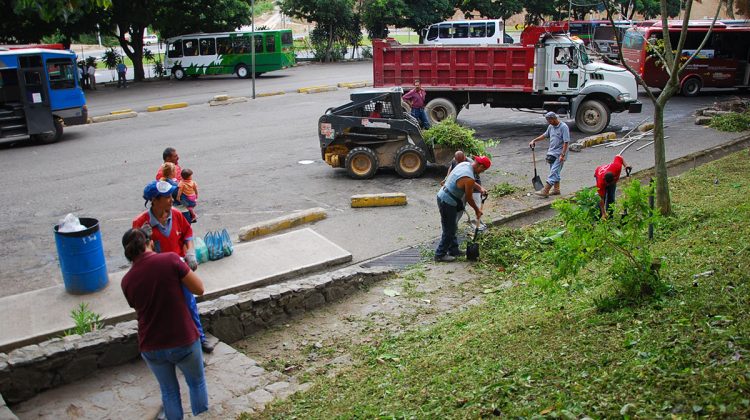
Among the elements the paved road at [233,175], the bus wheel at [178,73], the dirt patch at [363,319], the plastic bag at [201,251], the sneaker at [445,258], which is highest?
the bus wheel at [178,73]

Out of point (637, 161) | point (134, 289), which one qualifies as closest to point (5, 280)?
point (134, 289)

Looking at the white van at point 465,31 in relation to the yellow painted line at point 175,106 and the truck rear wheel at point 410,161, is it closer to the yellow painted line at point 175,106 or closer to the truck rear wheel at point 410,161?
the yellow painted line at point 175,106

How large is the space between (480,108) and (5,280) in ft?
61.3

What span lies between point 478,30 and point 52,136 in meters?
24.4

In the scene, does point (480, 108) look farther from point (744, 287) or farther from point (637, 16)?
point (637, 16)

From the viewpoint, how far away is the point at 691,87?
26.2m

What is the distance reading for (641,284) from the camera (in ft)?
19.2

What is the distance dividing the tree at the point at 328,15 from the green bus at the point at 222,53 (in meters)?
7.09

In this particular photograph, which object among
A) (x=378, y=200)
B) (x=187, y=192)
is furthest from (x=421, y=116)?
(x=187, y=192)

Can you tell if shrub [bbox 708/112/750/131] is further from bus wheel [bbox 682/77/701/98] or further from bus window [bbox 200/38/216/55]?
bus window [bbox 200/38/216/55]

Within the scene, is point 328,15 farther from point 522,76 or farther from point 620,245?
point 620,245

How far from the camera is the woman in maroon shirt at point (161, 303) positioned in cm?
491

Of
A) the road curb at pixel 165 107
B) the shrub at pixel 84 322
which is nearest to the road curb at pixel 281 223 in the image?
the shrub at pixel 84 322

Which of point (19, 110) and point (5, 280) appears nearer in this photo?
point (5, 280)
